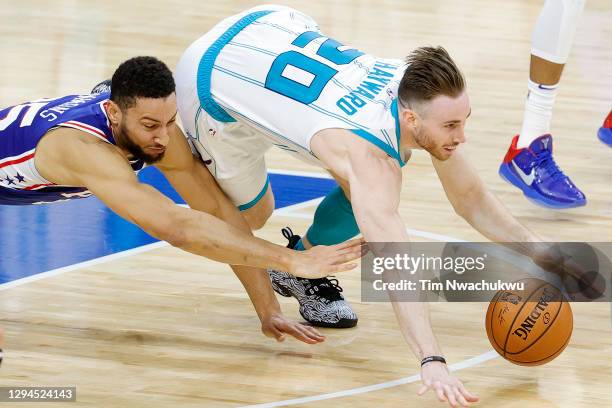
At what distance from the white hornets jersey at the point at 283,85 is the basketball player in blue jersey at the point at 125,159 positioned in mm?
241

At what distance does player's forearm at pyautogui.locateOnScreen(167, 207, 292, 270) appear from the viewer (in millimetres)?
4586

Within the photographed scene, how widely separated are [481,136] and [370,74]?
332 centimetres

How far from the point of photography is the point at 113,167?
4.54m

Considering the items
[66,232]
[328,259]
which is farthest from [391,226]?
[66,232]

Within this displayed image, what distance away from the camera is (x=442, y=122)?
442cm

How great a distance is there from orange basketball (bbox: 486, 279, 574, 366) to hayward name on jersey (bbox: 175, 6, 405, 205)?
73cm

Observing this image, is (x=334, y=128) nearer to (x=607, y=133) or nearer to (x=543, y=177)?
(x=543, y=177)

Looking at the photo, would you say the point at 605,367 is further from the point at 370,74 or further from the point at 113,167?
the point at 113,167

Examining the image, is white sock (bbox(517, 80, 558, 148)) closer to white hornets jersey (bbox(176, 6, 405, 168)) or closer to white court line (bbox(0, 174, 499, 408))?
white court line (bbox(0, 174, 499, 408))

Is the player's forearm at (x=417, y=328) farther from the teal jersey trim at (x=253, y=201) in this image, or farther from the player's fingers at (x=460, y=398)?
the teal jersey trim at (x=253, y=201)

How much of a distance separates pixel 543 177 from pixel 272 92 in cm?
241

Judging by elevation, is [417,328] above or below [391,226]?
below

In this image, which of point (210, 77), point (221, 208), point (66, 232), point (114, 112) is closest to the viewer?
point (114, 112)

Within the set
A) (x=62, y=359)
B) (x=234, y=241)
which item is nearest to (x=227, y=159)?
(x=234, y=241)
